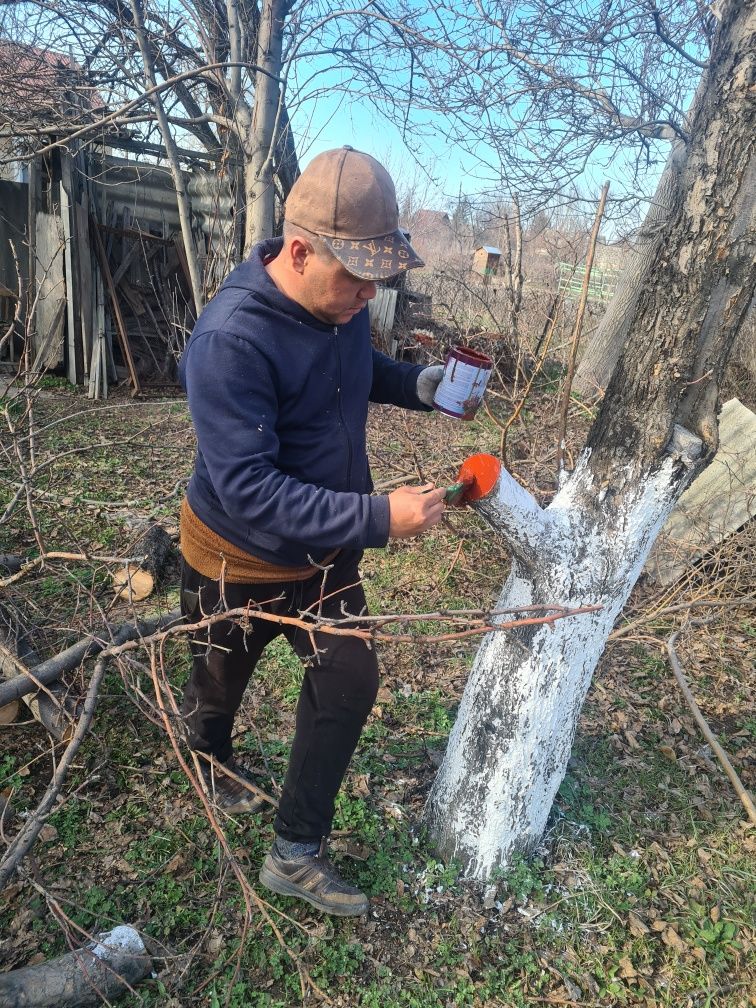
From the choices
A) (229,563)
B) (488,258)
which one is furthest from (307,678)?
(488,258)

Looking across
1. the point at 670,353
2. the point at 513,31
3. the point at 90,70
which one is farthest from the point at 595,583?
the point at 90,70

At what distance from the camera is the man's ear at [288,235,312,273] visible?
1624mm

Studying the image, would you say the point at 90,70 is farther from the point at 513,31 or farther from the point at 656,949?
the point at 656,949

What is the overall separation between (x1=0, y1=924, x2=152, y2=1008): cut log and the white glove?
1.83 meters

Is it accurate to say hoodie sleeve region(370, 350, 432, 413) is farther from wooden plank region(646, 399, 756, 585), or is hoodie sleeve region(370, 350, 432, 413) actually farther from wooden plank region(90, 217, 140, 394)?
wooden plank region(90, 217, 140, 394)

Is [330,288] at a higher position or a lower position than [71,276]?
higher

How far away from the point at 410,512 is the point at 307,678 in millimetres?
640

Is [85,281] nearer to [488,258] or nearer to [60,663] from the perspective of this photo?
[60,663]

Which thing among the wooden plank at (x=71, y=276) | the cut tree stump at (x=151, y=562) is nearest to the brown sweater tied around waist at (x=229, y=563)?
the cut tree stump at (x=151, y=562)

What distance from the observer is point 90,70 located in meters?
4.70

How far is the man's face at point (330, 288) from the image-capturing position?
1.61m

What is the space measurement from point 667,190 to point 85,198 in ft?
20.7

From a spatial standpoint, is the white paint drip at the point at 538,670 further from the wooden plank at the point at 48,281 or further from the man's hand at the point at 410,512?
the wooden plank at the point at 48,281

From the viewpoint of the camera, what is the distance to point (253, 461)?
154 centimetres
